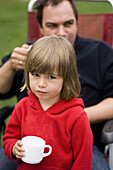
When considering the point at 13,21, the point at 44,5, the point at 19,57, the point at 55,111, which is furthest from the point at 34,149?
the point at 13,21

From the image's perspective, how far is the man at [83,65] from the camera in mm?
2168

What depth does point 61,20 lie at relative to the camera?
2.40m

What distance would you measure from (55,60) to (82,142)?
1.52 feet

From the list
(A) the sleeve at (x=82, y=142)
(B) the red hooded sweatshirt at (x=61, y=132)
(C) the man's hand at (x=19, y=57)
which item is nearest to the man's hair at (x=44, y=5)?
(C) the man's hand at (x=19, y=57)

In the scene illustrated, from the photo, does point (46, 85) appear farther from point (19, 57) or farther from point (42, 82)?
point (19, 57)

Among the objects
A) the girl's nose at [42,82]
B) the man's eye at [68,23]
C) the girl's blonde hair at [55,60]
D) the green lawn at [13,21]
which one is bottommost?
the green lawn at [13,21]

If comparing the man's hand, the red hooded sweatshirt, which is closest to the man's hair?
the man's hand

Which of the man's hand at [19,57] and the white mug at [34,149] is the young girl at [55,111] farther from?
the man's hand at [19,57]

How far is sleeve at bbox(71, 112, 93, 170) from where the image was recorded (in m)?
1.46

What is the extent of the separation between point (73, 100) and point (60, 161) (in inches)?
13.7

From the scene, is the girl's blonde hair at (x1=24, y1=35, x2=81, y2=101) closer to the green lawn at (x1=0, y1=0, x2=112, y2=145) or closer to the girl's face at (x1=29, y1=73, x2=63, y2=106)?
the girl's face at (x1=29, y1=73, x2=63, y2=106)

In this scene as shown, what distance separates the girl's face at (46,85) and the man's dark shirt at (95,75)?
2.44 feet

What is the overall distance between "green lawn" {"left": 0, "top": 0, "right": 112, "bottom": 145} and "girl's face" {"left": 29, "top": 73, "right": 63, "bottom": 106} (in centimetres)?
292

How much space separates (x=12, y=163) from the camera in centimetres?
190
